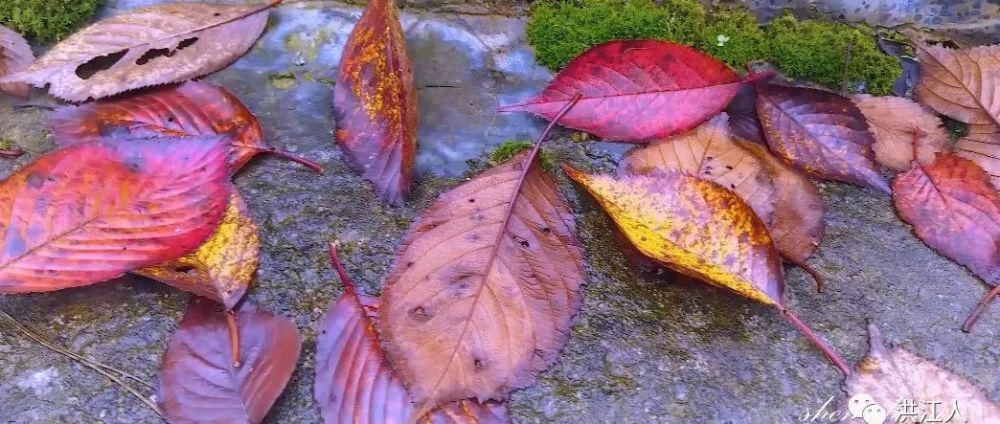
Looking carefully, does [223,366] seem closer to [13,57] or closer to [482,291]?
[482,291]

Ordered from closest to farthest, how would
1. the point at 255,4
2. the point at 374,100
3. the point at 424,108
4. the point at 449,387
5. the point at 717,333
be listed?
the point at 449,387 < the point at 717,333 < the point at 374,100 < the point at 424,108 < the point at 255,4

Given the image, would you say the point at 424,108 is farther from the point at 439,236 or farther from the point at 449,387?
the point at 449,387

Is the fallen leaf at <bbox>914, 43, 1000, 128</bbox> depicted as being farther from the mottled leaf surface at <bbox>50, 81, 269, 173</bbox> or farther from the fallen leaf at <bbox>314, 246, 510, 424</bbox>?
the mottled leaf surface at <bbox>50, 81, 269, 173</bbox>

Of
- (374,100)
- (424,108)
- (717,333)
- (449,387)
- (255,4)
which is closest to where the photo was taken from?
(449,387)

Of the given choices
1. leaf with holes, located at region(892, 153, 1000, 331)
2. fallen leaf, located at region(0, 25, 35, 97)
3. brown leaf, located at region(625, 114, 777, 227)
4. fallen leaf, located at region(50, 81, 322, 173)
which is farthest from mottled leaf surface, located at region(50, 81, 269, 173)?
leaf with holes, located at region(892, 153, 1000, 331)

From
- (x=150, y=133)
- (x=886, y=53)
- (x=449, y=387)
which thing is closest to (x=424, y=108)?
(x=150, y=133)

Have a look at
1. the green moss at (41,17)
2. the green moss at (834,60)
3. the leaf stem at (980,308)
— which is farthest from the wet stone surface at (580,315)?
the green moss at (834,60)

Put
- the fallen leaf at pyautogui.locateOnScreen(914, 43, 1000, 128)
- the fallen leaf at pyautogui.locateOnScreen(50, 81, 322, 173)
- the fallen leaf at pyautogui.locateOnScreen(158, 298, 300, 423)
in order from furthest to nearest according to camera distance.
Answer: the fallen leaf at pyautogui.locateOnScreen(914, 43, 1000, 128) → the fallen leaf at pyautogui.locateOnScreen(50, 81, 322, 173) → the fallen leaf at pyautogui.locateOnScreen(158, 298, 300, 423)
